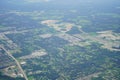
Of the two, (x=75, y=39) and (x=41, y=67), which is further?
(x=75, y=39)

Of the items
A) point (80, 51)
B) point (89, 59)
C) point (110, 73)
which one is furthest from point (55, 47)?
point (110, 73)

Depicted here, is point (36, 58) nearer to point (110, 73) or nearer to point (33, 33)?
point (110, 73)

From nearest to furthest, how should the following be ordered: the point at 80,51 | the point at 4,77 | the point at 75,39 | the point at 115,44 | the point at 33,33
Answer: the point at 4,77 → the point at 80,51 → the point at 115,44 → the point at 75,39 → the point at 33,33

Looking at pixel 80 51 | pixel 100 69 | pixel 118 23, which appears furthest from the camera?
pixel 118 23

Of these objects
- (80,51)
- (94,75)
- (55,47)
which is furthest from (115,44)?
(94,75)

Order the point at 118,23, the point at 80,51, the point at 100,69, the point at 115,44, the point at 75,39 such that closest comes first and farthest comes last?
the point at 100,69
the point at 80,51
the point at 115,44
the point at 75,39
the point at 118,23

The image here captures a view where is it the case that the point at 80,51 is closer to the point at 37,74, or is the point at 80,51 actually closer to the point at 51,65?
the point at 51,65
